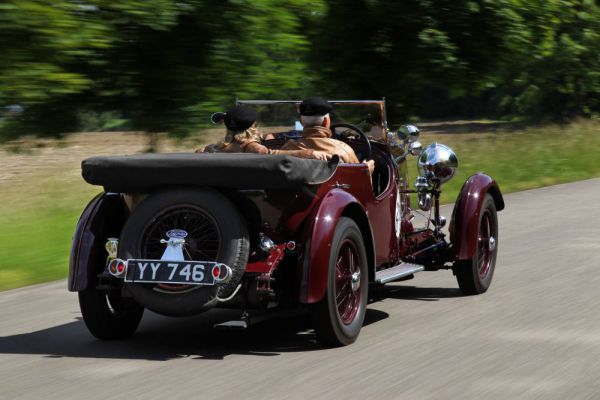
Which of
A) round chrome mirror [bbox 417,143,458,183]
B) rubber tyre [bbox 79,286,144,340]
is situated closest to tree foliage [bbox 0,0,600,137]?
round chrome mirror [bbox 417,143,458,183]

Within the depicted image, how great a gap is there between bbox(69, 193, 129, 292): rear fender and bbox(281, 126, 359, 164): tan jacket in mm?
1176

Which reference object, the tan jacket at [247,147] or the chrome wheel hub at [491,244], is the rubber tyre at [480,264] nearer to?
the chrome wheel hub at [491,244]

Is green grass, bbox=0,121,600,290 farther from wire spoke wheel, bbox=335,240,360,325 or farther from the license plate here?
wire spoke wheel, bbox=335,240,360,325

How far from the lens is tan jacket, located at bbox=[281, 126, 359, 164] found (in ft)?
23.2

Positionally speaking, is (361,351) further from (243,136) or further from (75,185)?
(75,185)

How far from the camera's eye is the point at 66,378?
5754 millimetres

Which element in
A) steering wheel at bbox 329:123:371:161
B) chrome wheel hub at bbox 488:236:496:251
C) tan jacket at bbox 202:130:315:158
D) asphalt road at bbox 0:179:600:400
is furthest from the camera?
chrome wheel hub at bbox 488:236:496:251

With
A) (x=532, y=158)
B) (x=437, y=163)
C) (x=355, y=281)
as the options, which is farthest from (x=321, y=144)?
(x=532, y=158)

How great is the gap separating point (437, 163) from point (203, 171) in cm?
302

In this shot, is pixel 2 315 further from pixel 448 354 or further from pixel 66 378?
pixel 448 354

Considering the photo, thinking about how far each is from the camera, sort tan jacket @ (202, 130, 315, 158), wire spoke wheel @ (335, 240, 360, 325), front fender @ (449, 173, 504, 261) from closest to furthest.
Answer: wire spoke wheel @ (335, 240, 360, 325) → tan jacket @ (202, 130, 315, 158) → front fender @ (449, 173, 504, 261)

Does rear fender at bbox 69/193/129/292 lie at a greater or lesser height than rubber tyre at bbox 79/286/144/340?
greater

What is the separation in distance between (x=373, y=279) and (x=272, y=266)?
38.5 inches

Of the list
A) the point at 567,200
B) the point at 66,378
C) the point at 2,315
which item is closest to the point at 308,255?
the point at 66,378
